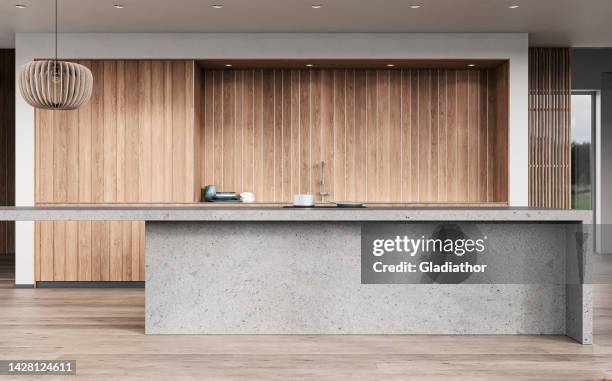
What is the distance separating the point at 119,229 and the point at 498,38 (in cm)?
472

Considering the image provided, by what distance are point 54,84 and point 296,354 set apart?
2.57 m

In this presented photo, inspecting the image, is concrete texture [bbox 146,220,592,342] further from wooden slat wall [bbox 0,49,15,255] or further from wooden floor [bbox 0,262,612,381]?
wooden slat wall [bbox 0,49,15,255]

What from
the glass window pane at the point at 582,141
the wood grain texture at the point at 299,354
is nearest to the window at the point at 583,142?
the glass window pane at the point at 582,141

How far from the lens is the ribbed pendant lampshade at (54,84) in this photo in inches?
168

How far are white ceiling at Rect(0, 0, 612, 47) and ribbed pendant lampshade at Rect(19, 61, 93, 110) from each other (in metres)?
1.39

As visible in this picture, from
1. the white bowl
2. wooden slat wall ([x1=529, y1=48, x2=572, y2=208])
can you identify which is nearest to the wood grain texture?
the white bowl

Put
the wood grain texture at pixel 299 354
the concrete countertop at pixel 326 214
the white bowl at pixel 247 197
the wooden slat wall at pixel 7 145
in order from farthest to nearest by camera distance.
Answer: the wooden slat wall at pixel 7 145, the white bowl at pixel 247 197, the concrete countertop at pixel 326 214, the wood grain texture at pixel 299 354

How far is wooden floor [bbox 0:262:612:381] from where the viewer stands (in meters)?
3.40

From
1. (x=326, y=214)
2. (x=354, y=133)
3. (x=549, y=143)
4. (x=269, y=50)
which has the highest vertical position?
(x=269, y=50)

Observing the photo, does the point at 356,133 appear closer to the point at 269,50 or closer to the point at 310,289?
the point at 269,50

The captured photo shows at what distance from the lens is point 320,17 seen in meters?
6.03

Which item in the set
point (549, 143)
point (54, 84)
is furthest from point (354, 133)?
point (54, 84)

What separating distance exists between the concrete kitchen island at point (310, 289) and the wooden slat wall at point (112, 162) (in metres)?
2.39

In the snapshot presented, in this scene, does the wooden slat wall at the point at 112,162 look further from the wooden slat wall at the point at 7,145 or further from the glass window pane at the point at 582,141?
the glass window pane at the point at 582,141
